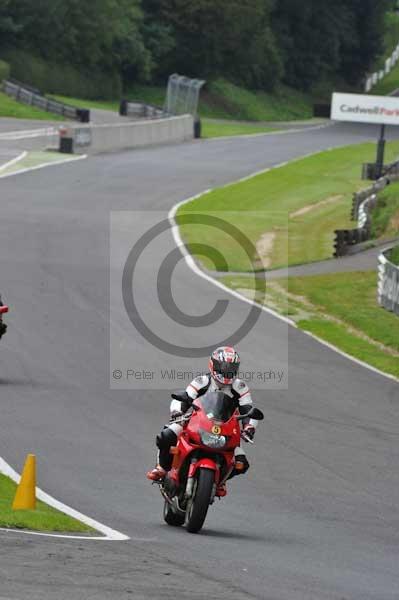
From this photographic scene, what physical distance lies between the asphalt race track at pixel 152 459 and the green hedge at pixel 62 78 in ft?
173

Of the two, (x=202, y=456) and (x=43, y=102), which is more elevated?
(x=202, y=456)

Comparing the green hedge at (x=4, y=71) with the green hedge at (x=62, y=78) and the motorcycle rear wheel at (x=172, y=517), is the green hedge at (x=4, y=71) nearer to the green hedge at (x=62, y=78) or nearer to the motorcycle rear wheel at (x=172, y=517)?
the green hedge at (x=62, y=78)

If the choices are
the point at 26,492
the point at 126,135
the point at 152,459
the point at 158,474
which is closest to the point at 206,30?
the point at 126,135

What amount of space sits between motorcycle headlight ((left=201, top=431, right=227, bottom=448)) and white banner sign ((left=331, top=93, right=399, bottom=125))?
168 ft

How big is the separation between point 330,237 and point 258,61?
70.5 metres

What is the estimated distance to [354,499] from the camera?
15.3m

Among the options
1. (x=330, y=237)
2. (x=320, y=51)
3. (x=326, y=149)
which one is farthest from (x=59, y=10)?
(x=330, y=237)

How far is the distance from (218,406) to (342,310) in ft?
61.4

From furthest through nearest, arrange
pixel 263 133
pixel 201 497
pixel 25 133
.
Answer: pixel 263 133 < pixel 25 133 < pixel 201 497

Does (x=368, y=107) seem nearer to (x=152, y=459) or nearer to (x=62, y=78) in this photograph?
(x=62, y=78)

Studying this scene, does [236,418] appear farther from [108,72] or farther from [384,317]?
[108,72]

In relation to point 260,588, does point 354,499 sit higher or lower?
lower

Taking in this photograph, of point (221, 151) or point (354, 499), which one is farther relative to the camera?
point (221, 151)

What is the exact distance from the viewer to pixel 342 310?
3130 centimetres
